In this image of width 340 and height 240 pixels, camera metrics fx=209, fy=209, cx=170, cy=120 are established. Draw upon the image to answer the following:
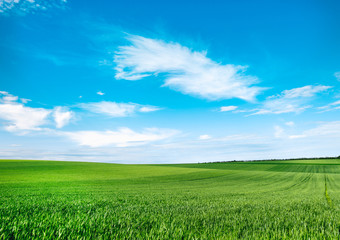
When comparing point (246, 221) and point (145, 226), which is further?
point (246, 221)

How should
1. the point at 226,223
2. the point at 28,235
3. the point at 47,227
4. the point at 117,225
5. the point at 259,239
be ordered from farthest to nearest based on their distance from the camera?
the point at 226,223 → the point at 117,225 → the point at 47,227 → the point at 259,239 → the point at 28,235

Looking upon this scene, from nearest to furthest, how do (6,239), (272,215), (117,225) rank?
1. (6,239)
2. (117,225)
3. (272,215)

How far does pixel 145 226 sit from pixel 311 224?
431cm

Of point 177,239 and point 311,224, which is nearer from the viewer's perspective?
point 177,239

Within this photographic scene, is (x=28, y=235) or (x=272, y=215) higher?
(x=28, y=235)

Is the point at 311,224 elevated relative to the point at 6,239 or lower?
lower

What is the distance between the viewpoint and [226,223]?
504cm

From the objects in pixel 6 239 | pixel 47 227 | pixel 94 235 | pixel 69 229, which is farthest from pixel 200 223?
pixel 6 239

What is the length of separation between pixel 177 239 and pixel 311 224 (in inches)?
158

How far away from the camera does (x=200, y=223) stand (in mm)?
5062

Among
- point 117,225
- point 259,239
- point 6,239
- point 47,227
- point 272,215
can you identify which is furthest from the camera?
point 272,215

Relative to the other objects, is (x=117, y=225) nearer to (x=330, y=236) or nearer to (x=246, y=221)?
(x=246, y=221)

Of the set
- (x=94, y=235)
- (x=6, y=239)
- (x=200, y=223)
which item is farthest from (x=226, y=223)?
(x=6, y=239)

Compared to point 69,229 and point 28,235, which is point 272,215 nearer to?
point 69,229
